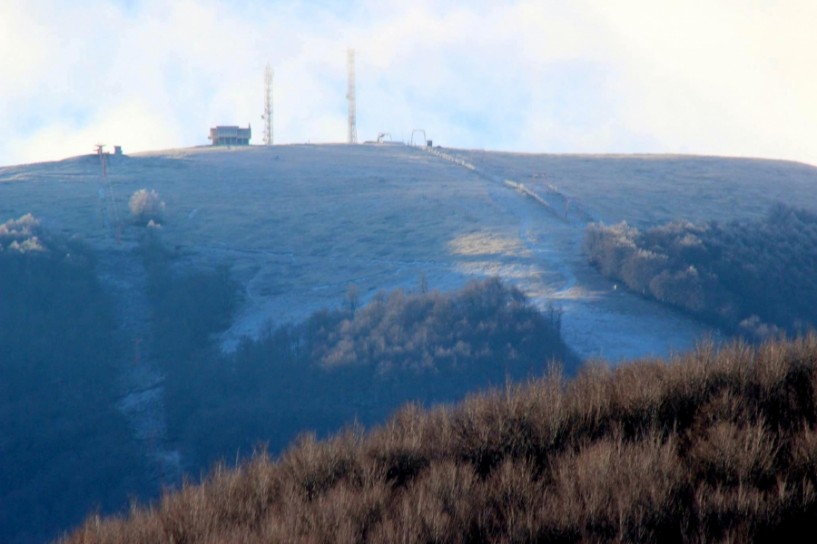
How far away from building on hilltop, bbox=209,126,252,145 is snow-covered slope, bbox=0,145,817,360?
11.2m

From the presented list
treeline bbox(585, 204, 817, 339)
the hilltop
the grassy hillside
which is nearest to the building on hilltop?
the hilltop

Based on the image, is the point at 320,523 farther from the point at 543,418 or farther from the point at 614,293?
the point at 614,293

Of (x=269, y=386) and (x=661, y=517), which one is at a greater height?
(x=661, y=517)

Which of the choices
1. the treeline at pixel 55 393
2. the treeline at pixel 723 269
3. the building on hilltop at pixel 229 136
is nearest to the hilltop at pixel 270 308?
the treeline at pixel 55 393

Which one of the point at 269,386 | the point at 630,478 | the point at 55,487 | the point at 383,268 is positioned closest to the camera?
the point at 630,478

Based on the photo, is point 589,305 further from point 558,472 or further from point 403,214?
point 558,472

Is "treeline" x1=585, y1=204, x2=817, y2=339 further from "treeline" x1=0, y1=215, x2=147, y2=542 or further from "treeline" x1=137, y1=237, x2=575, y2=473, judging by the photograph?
"treeline" x1=0, y1=215, x2=147, y2=542

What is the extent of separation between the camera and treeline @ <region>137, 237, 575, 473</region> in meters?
18.2

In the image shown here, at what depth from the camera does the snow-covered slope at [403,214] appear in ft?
77.1

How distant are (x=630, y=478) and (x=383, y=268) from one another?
20.3 meters

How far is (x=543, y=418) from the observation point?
306 inches

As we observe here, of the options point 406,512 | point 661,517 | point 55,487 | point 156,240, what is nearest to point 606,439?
point 661,517

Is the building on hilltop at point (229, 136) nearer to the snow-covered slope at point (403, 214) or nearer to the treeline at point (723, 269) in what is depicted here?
the snow-covered slope at point (403, 214)

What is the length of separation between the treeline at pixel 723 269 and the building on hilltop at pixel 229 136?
118 ft
